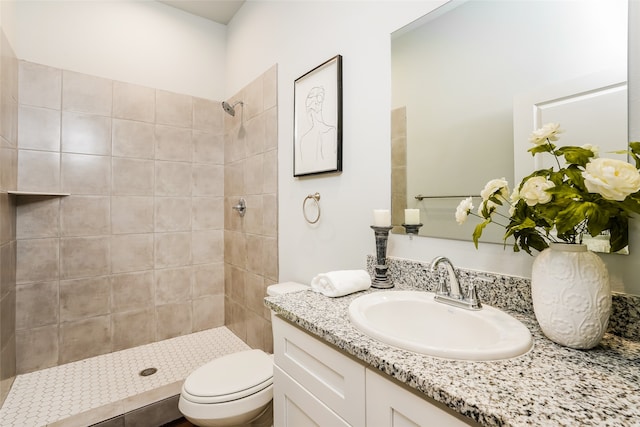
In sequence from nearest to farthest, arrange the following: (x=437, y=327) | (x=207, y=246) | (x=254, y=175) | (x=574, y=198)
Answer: (x=574, y=198) → (x=437, y=327) → (x=254, y=175) → (x=207, y=246)

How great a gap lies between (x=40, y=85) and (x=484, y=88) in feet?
7.96

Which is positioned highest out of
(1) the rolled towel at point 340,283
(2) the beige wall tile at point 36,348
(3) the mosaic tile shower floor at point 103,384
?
(1) the rolled towel at point 340,283

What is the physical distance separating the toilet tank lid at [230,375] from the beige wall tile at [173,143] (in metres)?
1.54

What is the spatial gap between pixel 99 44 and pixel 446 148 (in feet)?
7.72

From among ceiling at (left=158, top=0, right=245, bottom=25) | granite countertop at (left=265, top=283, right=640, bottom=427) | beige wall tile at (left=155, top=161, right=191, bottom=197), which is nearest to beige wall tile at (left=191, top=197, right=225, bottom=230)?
beige wall tile at (left=155, top=161, right=191, bottom=197)

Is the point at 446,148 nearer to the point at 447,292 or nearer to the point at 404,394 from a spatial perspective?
the point at 447,292

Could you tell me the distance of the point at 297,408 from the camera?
36.9 inches

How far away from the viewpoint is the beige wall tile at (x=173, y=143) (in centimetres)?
226

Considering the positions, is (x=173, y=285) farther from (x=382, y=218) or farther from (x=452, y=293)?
(x=452, y=293)

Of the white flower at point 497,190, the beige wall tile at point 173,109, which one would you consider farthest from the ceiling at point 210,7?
the white flower at point 497,190

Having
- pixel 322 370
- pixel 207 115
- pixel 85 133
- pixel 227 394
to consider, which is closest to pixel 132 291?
pixel 85 133

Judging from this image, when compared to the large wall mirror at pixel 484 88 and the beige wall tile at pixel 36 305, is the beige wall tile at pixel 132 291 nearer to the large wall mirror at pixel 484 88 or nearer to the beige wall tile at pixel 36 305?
the beige wall tile at pixel 36 305

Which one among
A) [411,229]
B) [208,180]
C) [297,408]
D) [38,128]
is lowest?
[297,408]

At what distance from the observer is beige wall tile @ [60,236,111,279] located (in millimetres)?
1945
